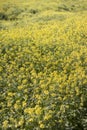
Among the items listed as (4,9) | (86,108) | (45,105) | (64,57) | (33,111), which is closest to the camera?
(33,111)

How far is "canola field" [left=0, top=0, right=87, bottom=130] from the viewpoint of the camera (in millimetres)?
7525

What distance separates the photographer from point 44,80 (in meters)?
9.18

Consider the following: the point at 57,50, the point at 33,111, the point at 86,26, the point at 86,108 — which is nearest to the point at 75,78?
the point at 86,108

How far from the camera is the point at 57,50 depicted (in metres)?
12.7

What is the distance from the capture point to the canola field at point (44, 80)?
24.7 feet

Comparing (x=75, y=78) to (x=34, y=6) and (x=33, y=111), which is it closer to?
(x=33, y=111)

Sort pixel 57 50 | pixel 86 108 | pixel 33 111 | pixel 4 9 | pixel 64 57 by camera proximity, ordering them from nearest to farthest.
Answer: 1. pixel 33 111
2. pixel 86 108
3. pixel 64 57
4. pixel 57 50
5. pixel 4 9

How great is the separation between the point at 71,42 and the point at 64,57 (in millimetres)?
1585

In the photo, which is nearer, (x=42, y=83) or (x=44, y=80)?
(x=42, y=83)

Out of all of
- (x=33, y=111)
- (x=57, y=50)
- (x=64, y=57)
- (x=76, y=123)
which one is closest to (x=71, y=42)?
(x=57, y=50)

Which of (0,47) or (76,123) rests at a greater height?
(0,47)

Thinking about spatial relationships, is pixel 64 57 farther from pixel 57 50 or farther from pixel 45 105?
pixel 45 105

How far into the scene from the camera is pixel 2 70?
10.7 metres

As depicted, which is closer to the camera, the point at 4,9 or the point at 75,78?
the point at 75,78
